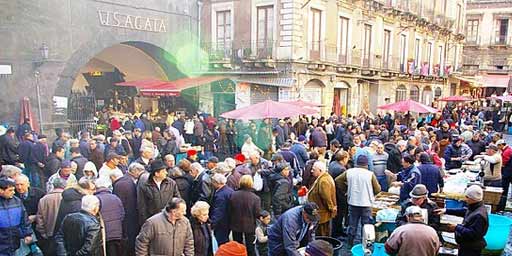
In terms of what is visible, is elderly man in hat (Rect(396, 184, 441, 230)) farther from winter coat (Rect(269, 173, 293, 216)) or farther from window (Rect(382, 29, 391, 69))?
window (Rect(382, 29, 391, 69))

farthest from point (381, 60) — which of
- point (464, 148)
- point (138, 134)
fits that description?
point (138, 134)

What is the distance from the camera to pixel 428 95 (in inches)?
1353

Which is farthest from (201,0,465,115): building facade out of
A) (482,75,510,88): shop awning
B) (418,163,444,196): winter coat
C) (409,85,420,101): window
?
(482,75,510,88): shop awning

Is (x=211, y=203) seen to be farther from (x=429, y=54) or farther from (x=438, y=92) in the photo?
(x=438, y=92)

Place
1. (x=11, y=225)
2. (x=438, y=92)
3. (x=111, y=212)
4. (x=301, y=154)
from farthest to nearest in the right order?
(x=438, y=92), (x=301, y=154), (x=111, y=212), (x=11, y=225)

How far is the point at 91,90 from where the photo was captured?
2300 centimetres

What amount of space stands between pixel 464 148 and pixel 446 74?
90.6 ft

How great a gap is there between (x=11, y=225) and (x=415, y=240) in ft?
15.9

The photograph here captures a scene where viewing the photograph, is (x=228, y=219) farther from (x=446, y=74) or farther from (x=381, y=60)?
(x=446, y=74)

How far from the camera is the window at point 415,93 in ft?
103

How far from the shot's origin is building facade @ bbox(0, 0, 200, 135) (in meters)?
15.3

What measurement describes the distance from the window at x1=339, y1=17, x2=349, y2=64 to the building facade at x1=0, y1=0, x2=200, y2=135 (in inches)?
297

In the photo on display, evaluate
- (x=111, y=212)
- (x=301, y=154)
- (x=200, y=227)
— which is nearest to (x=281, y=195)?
(x=200, y=227)

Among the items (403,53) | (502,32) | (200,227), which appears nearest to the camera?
(200,227)
